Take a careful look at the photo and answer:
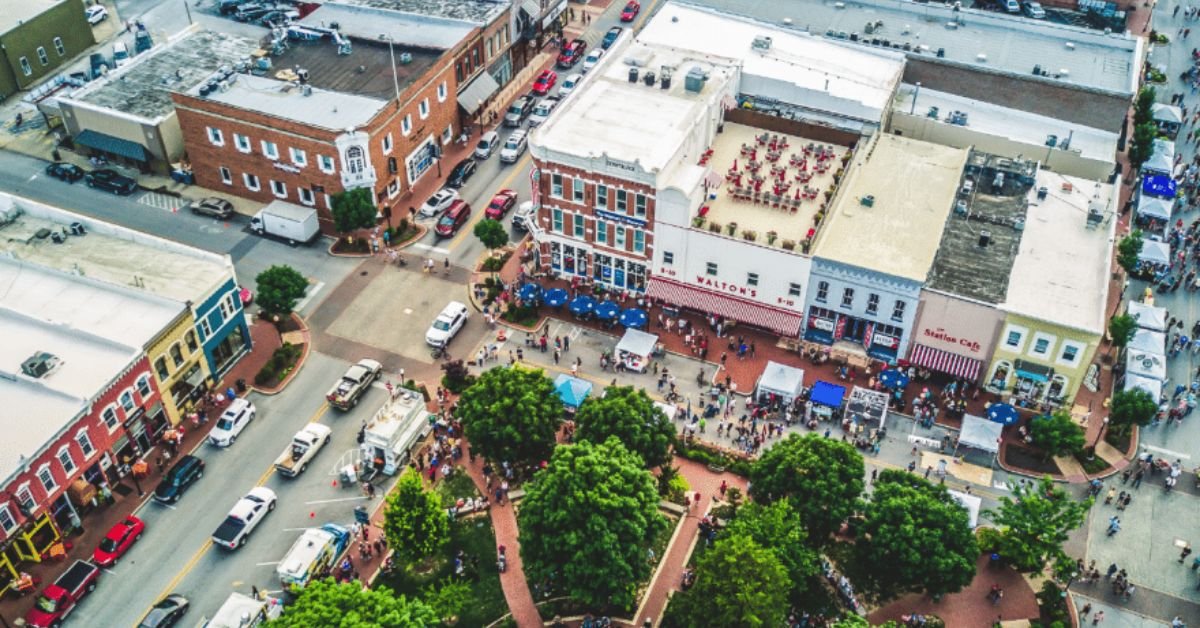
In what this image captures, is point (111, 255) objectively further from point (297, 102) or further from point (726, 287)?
point (726, 287)

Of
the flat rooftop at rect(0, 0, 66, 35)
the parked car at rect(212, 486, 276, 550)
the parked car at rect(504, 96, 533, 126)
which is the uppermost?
the flat rooftop at rect(0, 0, 66, 35)

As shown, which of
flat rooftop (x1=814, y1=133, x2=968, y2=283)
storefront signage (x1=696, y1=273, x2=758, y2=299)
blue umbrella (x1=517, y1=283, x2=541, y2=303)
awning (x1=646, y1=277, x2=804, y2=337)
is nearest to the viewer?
flat rooftop (x1=814, y1=133, x2=968, y2=283)

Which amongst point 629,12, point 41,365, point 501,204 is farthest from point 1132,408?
point 629,12

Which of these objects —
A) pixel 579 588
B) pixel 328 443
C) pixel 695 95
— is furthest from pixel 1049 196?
pixel 328 443

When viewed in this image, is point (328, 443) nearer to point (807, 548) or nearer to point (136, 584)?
point (136, 584)

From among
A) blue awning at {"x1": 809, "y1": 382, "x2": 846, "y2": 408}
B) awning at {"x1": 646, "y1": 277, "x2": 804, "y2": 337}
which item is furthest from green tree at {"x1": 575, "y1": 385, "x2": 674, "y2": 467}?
awning at {"x1": 646, "y1": 277, "x2": 804, "y2": 337}

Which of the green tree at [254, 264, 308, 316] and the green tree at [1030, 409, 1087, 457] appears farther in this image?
the green tree at [254, 264, 308, 316]

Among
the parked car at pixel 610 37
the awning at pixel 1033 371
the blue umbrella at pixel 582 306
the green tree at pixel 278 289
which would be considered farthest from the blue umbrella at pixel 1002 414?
the parked car at pixel 610 37

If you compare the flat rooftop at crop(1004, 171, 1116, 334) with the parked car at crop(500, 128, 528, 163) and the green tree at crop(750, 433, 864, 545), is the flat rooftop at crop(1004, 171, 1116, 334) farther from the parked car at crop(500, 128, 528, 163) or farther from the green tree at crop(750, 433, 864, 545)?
the parked car at crop(500, 128, 528, 163)
